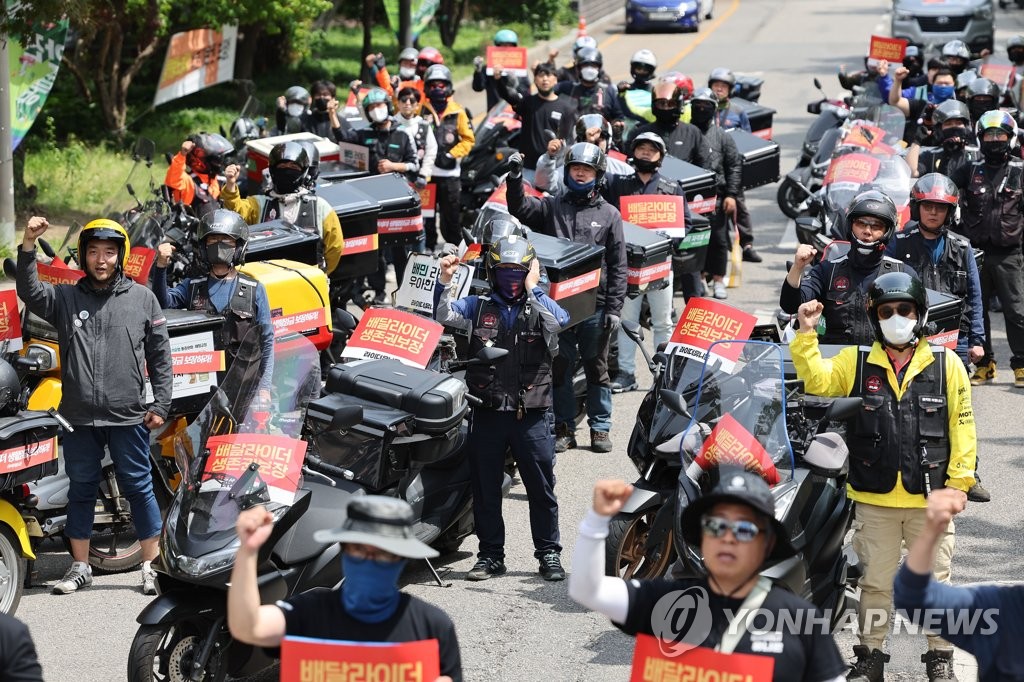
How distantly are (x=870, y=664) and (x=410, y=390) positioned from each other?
2.76 metres

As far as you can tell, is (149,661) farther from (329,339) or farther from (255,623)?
(329,339)

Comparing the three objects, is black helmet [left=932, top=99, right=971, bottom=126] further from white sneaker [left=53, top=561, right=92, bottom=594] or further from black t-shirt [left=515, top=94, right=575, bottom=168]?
white sneaker [left=53, top=561, right=92, bottom=594]

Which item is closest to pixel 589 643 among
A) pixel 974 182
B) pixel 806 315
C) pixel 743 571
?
pixel 806 315

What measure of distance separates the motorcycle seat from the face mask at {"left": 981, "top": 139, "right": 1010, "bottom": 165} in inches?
262

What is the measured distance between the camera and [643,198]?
11383 mm

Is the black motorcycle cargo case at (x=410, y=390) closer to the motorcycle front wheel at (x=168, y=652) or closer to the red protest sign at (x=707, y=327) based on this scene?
the red protest sign at (x=707, y=327)

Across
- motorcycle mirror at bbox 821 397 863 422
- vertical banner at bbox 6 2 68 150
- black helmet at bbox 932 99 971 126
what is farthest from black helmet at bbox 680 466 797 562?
vertical banner at bbox 6 2 68 150

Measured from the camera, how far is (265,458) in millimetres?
6668

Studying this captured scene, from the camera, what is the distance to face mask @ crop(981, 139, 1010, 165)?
11922 mm

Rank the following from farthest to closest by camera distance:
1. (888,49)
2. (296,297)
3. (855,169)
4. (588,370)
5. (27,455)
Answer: (888,49)
(855,169)
(588,370)
(296,297)
(27,455)

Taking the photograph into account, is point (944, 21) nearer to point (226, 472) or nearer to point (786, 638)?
point (226, 472)

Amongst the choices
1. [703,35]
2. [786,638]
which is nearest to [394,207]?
→ [786,638]

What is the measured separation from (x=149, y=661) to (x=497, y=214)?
4.30 meters

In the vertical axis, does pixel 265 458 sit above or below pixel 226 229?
below
